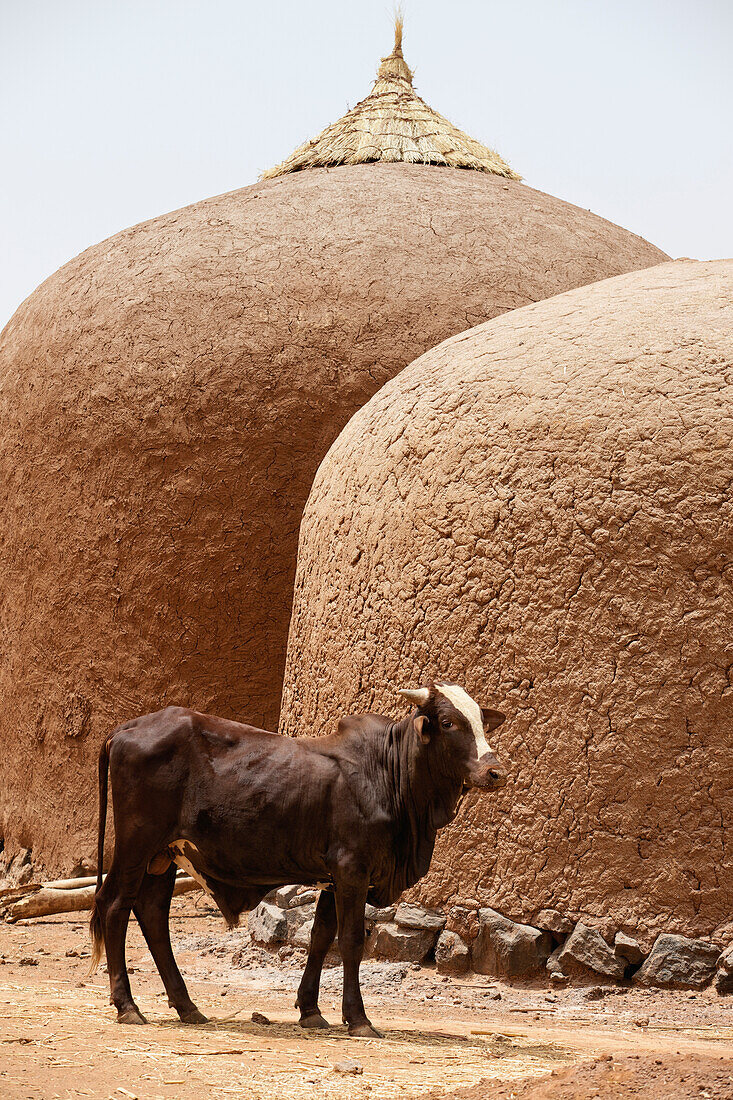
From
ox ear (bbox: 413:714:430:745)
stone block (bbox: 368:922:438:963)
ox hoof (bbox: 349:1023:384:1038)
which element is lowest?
stone block (bbox: 368:922:438:963)

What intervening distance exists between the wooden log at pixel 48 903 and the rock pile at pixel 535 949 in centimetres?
251

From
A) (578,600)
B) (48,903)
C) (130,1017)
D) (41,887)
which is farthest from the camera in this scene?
(41,887)

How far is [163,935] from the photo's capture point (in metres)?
5.51

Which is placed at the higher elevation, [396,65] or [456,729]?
[396,65]

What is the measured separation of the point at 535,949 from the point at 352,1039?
1543 mm

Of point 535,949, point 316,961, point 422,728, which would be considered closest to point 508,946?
point 535,949

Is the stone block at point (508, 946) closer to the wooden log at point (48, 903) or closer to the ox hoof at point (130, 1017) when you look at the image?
the ox hoof at point (130, 1017)

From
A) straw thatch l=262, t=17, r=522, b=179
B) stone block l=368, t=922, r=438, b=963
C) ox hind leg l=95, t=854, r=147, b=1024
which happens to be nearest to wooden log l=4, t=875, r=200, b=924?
stone block l=368, t=922, r=438, b=963

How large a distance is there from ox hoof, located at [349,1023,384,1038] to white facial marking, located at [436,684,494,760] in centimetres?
119

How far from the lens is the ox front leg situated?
5188 millimetres

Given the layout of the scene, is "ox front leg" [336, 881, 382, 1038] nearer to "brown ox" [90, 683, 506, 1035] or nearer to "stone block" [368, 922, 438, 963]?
"brown ox" [90, 683, 506, 1035]

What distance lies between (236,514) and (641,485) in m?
3.79

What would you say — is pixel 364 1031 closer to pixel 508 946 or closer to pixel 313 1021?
pixel 313 1021

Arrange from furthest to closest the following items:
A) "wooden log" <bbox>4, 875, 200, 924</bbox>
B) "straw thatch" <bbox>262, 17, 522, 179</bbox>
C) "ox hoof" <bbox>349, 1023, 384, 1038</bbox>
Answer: "straw thatch" <bbox>262, 17, 522, 179</bbox>
"wooden log" <bbox>4, 875, 200, 924</bbox>
"ox hoof" <bbox>349, 1023, 384, 1038</bbox>
